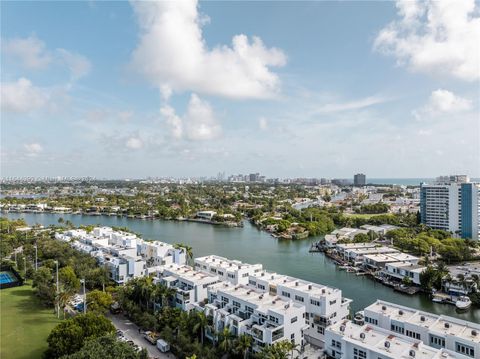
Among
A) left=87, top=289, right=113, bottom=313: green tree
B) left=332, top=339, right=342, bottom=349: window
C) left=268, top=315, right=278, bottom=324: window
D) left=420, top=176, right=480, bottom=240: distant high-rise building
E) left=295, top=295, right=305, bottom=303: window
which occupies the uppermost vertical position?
left=420, top=176, right=480, bottom=240: distant high-rise building

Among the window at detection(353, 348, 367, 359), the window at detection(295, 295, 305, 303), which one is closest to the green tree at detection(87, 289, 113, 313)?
the window at detection(295, 295, 305, 303)

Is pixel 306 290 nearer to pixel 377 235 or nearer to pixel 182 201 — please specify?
pixel 377 235

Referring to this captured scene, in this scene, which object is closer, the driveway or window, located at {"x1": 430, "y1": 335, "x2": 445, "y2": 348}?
window, located at {"x1": 430, "y1": 335, "x2": 445, "y2": 348}

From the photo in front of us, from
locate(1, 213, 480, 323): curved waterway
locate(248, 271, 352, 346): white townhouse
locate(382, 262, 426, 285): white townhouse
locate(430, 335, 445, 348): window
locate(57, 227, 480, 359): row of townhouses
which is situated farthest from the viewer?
locate(382, 262, 426, 285): white townhouse

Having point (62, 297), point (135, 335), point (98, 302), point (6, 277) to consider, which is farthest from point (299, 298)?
point (6, 277)

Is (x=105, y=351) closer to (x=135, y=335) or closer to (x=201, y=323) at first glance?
(x=201, y=323)

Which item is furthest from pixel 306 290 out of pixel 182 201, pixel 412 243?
pixel 182 201

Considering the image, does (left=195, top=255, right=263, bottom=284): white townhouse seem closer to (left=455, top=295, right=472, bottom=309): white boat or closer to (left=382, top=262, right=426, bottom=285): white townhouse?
(left=382, top=262, right=426, bottom=285): white townhouse
